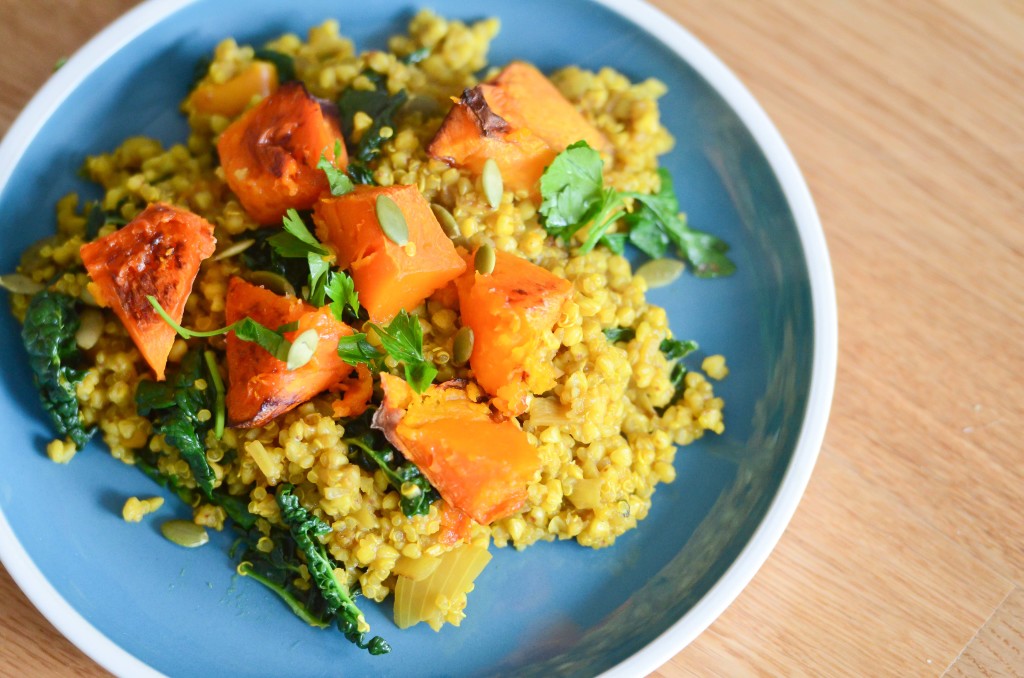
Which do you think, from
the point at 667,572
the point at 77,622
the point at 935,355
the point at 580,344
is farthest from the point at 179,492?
the point at 935,355

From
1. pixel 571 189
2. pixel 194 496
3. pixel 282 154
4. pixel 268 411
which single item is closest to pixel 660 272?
pixel 571 189

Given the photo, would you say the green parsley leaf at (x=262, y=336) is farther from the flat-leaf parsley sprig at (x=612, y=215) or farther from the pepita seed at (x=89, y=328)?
the flat-leaf parsley sprig at (x=612, y=215)

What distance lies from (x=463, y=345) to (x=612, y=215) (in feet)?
2.96

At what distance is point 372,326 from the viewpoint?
295 centimetres

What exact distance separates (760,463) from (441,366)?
1.36 meters

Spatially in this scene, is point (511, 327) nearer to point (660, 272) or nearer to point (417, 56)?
point (660, 272)

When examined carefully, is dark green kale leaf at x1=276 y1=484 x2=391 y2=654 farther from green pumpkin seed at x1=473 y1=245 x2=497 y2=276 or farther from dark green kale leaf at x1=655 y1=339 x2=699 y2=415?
dark green kale leaf at x1=655 y1=339 x2=699 y2=415

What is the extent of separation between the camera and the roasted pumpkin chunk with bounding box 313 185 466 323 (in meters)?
2.92

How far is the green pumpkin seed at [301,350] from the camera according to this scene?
281 cm

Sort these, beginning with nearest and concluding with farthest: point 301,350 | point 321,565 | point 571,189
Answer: point 301,350
point 321,565
point 571,189

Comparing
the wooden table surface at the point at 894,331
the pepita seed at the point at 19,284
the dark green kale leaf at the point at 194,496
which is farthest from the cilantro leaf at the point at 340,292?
the wooden table surface at the point at 894,331

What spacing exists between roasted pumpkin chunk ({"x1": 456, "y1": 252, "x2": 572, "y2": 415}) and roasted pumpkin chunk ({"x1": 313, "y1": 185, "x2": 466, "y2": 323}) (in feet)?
0.45

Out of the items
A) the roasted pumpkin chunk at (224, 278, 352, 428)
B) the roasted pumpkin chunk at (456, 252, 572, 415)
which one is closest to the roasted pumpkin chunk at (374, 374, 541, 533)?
the roasted pumpkin chunk at (456, 252, 572, 415)

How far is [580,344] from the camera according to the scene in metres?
3.15
